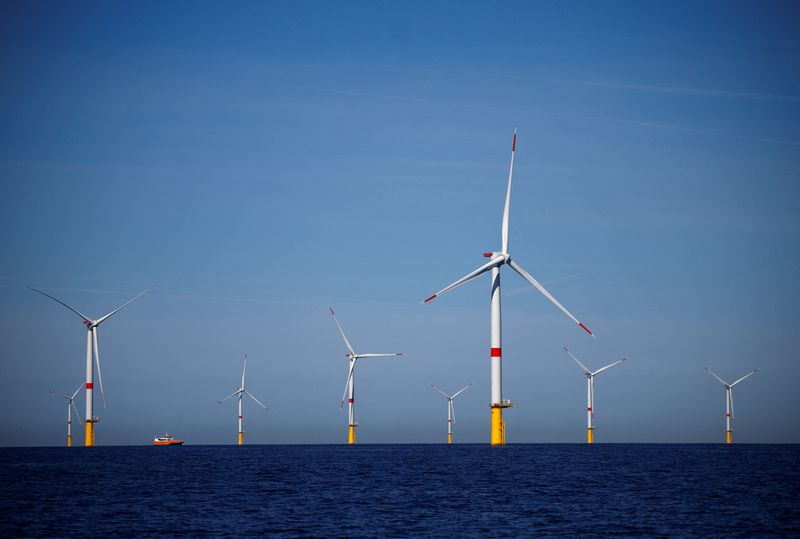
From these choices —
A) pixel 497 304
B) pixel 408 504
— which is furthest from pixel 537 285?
pixel 408 504

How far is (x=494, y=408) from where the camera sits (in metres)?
139

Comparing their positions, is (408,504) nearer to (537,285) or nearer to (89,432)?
(537,285)

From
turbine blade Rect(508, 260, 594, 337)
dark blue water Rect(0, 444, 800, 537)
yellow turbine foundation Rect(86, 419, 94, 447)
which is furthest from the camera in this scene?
yellow turbine foundation Rect(86, 419, 94, 447)

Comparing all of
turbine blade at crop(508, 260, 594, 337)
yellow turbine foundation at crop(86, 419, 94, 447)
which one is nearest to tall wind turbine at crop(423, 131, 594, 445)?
turbine blade at crop(508, 260, 594, 337)

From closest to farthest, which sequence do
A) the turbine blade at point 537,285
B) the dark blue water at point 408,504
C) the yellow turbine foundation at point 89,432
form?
the dark blue water at point 408,504
the turbine blade at point 537,285
the yellow turbine foundation at point 89,432

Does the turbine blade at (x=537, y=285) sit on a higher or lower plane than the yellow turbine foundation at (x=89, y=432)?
higher

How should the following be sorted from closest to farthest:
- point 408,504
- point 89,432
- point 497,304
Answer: point 408,504 < point 497,304 < point 89,432

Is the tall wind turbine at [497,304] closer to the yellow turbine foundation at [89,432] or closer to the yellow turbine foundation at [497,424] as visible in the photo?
the yellow turbine foundation at [497,424]

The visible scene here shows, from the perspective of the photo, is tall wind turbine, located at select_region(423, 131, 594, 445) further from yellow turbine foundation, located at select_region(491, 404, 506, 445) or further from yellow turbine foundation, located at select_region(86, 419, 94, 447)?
yellow turbine foundation, located at select_region(86, 419, 94, 447)

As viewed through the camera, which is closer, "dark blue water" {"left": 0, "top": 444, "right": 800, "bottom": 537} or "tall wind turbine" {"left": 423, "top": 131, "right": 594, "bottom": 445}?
"dark blue water" {"left": 0, "top": 444, "right": 800, "bottom": 537}

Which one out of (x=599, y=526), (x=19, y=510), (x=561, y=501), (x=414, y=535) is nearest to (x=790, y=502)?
(x=561, y=501)

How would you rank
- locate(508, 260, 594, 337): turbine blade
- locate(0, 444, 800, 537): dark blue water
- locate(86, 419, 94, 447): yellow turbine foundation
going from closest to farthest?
locate(0, 444, 800, 537): dark blue water < locate(508, 260, 594, 337): turbine blade < locate(86, 419, 94, 447): yellow turbine foundation

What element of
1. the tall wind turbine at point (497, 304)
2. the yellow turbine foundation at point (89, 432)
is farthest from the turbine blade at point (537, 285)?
the yellow turbine foundation at point (89, 432)

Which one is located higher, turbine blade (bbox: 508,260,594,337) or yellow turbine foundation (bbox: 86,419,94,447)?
turbine blade (bbox: 508,260,594,337)
